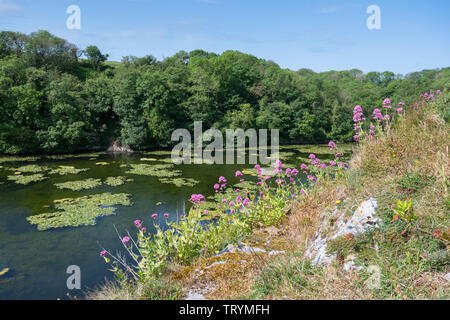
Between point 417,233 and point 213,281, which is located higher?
point 417,233

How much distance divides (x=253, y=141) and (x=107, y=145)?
48.3ft

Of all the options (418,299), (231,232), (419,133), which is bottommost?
(231,232)

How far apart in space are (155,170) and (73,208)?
678cm

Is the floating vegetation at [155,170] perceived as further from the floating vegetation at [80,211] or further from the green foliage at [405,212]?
the green foliage at [405,212]

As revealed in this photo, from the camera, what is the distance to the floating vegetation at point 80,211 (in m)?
8.96

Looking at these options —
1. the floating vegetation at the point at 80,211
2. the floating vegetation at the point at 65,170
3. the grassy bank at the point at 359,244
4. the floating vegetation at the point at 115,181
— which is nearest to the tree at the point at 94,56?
the floating vegetation at the point at 65,170

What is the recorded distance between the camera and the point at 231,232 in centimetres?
496

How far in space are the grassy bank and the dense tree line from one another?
1394cm

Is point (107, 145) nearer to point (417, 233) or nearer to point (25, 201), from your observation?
point (25, 201)

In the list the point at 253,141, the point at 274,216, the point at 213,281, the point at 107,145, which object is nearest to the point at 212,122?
the point at 253,141

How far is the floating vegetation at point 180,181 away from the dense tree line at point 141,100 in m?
11.4

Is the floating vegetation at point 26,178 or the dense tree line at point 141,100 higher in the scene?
the dense tree line at point 141,100

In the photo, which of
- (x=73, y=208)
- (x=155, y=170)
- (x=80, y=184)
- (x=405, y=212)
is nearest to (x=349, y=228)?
(x=405, y=212)
